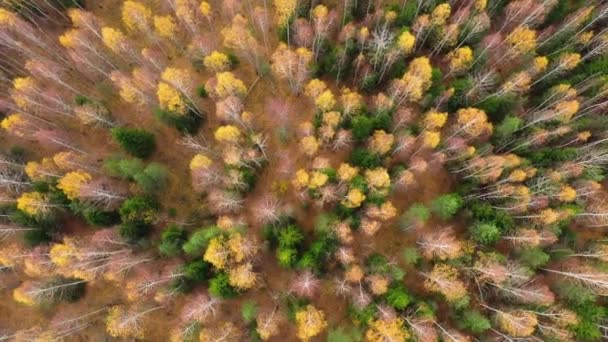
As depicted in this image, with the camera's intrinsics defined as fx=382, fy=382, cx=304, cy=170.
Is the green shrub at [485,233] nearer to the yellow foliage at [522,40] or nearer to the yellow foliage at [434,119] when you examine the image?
the yellow foliage at [434,119]

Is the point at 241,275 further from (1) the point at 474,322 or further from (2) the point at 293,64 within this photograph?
(1) the point at 474,322

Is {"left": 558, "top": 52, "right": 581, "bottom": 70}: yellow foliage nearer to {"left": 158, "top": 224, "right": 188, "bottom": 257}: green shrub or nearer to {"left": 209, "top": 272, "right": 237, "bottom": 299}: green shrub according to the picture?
{"left": 209, "top": 272, "right": 237, "bottom": 299}: green shrub

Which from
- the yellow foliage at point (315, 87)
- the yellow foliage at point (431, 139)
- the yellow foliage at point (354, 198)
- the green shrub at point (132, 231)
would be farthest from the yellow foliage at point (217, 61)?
the yellow foliage at point (431, 139)

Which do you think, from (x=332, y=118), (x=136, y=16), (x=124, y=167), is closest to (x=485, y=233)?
(x=332, y=118)

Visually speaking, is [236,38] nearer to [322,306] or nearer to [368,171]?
[368,171]

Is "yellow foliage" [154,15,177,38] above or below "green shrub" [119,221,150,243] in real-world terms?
above

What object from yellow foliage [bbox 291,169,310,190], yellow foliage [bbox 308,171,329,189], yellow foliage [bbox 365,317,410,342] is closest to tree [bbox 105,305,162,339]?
yellow foliage [bbox 291,169,310,190]
